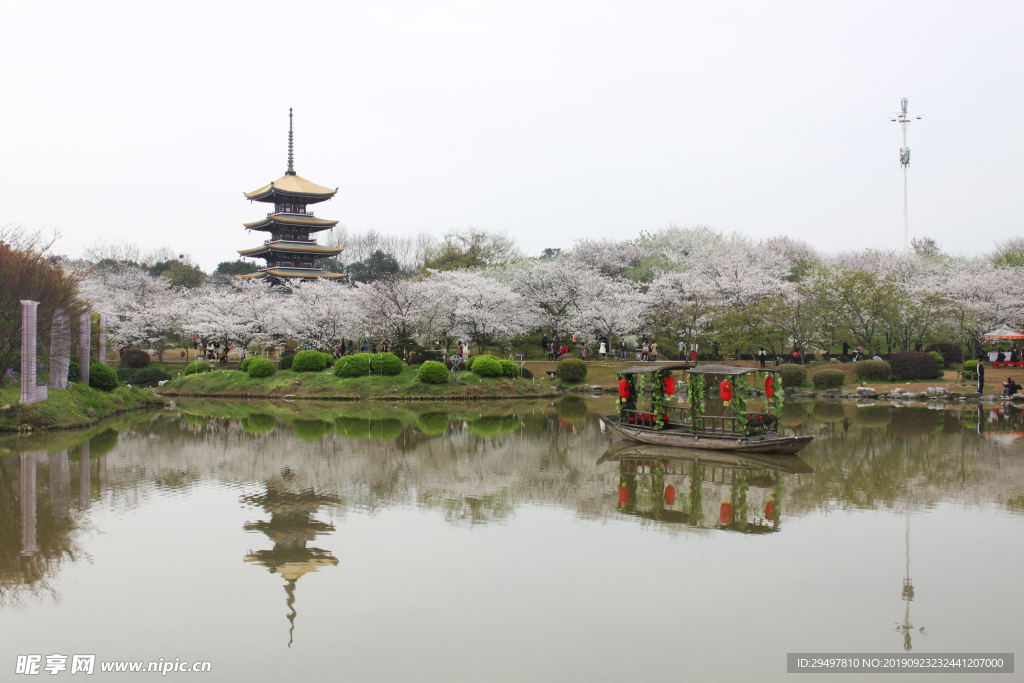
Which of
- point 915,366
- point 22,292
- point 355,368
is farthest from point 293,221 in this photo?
point 915,366

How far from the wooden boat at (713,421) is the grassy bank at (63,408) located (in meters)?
16.8

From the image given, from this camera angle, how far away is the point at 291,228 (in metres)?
57.2

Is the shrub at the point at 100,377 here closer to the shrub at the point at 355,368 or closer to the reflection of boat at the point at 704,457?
the shrub at the point at 355,368

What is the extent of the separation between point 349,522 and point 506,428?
1266cm

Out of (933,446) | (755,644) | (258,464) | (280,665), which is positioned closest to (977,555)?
(755,644)

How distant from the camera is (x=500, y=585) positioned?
8.50 metres

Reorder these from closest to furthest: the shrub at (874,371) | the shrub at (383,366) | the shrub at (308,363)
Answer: the shrub at (874,371) < the shrub at (383,366) < the shrub at (308,363)

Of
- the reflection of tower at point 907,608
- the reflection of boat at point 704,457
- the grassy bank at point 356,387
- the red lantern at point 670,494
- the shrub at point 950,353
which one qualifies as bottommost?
the reflection of tower at point 907,608

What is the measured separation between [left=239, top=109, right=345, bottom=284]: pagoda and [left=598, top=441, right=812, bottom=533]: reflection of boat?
42426 mm

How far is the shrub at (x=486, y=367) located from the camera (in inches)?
1405

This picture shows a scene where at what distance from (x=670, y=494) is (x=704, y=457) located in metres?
4.35

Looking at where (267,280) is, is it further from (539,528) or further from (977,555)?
(977,555)

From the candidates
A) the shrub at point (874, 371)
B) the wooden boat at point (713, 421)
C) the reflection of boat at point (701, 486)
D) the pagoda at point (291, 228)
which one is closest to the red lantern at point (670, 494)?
the reflection of boat at point (701, 486)

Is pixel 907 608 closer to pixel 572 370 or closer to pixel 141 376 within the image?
pixel 572 370
